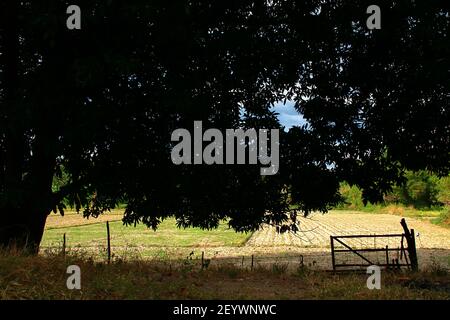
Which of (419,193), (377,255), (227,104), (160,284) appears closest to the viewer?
(160,284)

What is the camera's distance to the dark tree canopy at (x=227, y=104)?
8.20 m

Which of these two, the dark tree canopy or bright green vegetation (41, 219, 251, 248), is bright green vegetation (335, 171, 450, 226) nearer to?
bright green vegetation (41, 219, 251, 248)

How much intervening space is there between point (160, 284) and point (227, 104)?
4209 mm

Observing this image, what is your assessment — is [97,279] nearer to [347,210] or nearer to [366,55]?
[366,55]

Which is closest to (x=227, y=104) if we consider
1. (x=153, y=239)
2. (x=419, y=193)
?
(x=153, y=239)

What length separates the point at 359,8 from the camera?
30.5 ft

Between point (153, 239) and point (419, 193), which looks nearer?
point (153, 239)

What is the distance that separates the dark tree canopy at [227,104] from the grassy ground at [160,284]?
5.72ft

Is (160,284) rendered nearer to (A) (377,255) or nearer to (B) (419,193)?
(A) (377,255)

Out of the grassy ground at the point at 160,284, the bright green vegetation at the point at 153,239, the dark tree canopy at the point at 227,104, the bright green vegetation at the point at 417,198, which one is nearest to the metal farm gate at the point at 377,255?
the dark tree canopy at the point at 227,104

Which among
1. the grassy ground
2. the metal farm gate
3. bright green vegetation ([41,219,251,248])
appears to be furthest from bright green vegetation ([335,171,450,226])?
the grassy ground

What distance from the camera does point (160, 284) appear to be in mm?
7176

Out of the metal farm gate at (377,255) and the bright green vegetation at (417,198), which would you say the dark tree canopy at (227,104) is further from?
the bright green vegetation at (417,198)

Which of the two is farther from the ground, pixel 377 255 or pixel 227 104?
pixel 227 104
